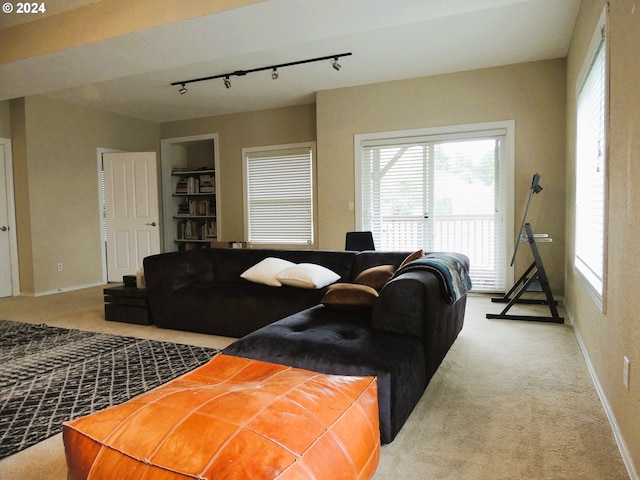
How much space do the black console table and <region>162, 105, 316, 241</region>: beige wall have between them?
10.2 ft

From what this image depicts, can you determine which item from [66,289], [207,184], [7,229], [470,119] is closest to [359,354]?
[470,119]

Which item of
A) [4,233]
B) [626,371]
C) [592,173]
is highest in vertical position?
[592,173]

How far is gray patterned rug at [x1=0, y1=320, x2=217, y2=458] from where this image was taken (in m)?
2.15

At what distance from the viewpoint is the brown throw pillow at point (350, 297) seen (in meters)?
2.62

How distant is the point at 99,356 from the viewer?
3119 millimetres

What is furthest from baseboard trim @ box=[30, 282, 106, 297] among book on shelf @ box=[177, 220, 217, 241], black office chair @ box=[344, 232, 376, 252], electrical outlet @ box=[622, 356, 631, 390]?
electrical outlet @ box=[622, 356, 631, 390]

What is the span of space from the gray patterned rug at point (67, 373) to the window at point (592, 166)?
8.77 ft

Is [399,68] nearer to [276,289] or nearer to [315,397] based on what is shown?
[276,289]

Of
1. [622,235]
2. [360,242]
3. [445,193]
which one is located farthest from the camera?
[445,193]

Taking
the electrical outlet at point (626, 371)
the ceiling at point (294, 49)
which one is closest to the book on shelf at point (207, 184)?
the ceiling at point (294, 49)

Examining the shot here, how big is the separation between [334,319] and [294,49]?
10.6 ft

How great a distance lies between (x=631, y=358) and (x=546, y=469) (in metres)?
0.55

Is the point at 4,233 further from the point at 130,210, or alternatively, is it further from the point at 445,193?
the point at 445,193

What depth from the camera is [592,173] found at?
122 inches
